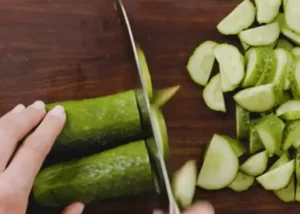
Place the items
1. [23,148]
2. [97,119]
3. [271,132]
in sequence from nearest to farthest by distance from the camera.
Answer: [23,148] → [97,119] → [271,132]

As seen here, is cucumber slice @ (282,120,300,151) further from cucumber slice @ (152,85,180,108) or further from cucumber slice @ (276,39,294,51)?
cucumber slice @ (152,85,180,108)

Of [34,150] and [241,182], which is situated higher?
[34,150]

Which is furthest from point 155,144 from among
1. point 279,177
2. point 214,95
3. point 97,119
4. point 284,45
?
point 284,45

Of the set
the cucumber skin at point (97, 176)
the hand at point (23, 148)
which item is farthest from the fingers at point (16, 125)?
the cucumber skin at point (97, 176)

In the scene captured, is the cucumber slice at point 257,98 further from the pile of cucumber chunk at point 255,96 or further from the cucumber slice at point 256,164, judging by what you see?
the cucumber slice at point 256,164

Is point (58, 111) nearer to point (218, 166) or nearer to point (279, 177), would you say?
point (218, 166)

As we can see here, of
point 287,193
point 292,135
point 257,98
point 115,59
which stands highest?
point 115,59

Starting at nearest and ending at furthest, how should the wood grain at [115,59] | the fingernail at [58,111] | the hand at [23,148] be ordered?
the hand at [23,148] < the fingernail at [58,111] < the wood grain at [115,59]
